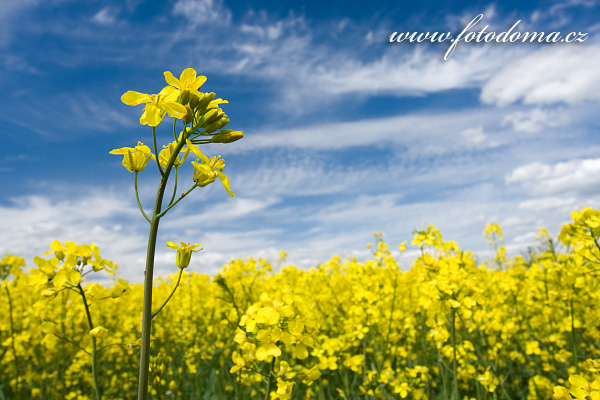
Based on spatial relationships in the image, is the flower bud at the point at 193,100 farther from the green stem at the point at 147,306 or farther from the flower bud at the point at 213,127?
the green stem at the point at 147,306

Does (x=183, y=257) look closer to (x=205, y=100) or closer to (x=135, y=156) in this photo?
(x=135, y=156)

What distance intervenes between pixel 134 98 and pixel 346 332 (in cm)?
378

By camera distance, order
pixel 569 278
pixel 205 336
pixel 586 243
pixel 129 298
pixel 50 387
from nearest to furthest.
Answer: pixel 586 243 → pixel 569 278 → pixel 50 387 → pixel 205 336 → pixel 129 298

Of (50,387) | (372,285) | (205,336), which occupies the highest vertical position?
(372,285)

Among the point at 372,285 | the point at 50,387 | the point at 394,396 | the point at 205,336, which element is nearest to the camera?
the point at 394,396

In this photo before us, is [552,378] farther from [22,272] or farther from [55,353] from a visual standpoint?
[55,353]

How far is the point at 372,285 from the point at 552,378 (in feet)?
8.34

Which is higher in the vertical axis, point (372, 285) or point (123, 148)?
point (123, 148)

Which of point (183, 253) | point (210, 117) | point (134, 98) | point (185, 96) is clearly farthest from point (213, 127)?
point (183, 253)

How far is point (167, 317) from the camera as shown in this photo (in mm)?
8383

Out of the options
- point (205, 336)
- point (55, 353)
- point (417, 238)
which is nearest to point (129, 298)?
point (55, 353)

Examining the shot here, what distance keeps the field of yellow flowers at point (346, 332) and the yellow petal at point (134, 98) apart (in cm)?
66

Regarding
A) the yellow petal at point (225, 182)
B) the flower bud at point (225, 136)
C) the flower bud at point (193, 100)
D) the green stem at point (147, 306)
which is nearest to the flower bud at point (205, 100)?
the flower bud at point (193, 100)

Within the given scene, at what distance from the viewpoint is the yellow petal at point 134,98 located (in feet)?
4.98
